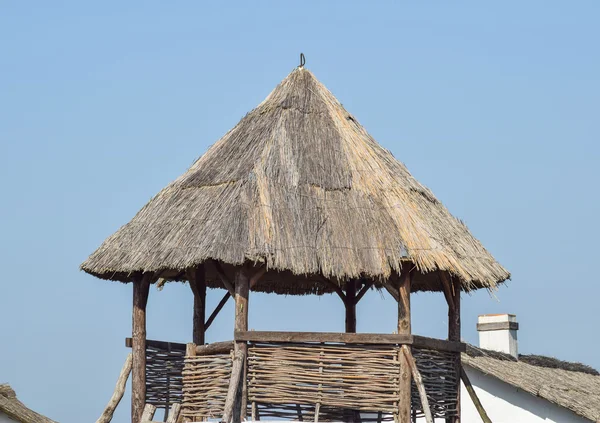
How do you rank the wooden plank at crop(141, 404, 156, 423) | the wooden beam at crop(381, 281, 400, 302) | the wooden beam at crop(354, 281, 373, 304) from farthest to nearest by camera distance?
the wooden beam at crop(354, 281, 373, 304) < the wooden beam at crop(381, 281, 400, 302) < the wooden plank at crop(141, 404, 156, 423)

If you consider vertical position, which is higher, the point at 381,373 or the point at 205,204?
the point at 205,204

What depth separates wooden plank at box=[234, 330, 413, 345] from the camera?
1705 cm

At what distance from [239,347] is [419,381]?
7.57 feet

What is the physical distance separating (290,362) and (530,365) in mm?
11411

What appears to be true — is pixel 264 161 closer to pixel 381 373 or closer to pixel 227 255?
pixel 227 255

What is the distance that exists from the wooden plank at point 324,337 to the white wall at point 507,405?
864cm

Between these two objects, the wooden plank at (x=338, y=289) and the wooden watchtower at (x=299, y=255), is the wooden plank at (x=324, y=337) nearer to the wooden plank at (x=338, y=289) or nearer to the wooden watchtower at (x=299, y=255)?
the wooden watchtower at (x=299, y=255)

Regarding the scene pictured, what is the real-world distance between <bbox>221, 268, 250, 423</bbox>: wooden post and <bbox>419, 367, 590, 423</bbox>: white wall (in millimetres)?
8976

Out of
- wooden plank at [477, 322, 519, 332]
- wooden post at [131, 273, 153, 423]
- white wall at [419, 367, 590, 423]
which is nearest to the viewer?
wooden post at [131, 273, 153, 423]

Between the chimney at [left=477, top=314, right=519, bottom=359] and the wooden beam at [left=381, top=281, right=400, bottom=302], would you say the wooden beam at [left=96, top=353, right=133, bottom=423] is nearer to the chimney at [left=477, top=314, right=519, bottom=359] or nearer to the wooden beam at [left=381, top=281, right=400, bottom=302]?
the wooden beam at [left=381, top=281, right=400, bottom=302]

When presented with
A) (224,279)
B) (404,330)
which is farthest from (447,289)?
(224,279)

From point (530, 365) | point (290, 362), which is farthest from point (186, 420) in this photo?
point (530, 365)

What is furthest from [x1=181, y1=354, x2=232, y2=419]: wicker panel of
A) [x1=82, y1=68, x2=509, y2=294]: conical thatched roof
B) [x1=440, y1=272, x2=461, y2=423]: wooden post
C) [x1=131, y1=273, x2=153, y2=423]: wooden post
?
[x1=440, y1=272, x2=461, y2=423]: wooden post

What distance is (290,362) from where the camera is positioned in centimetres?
1716
